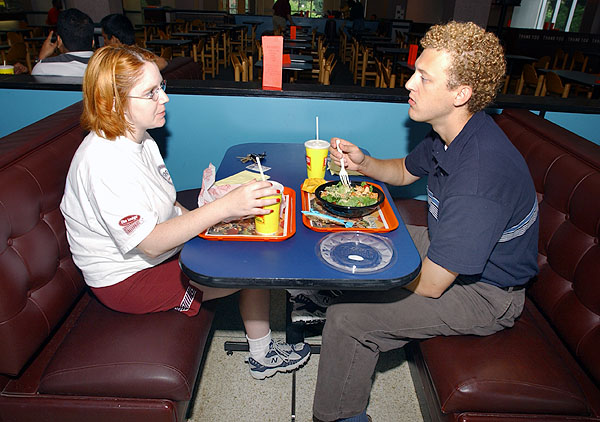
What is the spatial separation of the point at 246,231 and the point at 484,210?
0.70 meters

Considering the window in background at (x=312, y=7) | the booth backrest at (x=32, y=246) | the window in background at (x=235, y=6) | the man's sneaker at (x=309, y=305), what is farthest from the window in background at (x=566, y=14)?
A: the booth backrest at (x=32, y=246)

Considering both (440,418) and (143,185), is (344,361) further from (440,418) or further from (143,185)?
(143,185)

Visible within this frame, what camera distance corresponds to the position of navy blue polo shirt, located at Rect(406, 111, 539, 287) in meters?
1.15

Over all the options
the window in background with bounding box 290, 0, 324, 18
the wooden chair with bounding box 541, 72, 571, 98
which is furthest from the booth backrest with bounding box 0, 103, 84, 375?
the window in background with bounding box 290, 0, 324, 18

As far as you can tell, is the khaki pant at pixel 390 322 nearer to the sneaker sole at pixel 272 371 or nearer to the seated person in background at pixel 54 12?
the sneaker sole at pixel 272 371

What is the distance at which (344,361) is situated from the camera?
4.63 ft

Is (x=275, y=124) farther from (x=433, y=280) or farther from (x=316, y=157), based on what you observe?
(x=433, y=280)

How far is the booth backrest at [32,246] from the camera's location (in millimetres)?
1206

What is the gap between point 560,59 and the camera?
28.8 feet

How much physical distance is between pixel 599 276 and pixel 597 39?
33.8 ft

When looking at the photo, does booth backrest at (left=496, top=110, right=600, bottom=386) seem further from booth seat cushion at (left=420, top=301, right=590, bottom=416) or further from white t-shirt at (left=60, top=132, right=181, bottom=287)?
white t-shirt at (left=60, top=132, right=181, bottom=287)

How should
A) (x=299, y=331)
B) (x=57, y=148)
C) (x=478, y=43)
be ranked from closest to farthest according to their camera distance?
(x=478, y=43)
(x=57, y=148)
(x=299, y=331)

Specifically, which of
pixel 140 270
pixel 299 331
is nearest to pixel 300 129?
pixel 299 331

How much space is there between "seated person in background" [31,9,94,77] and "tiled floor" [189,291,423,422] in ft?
7.06
